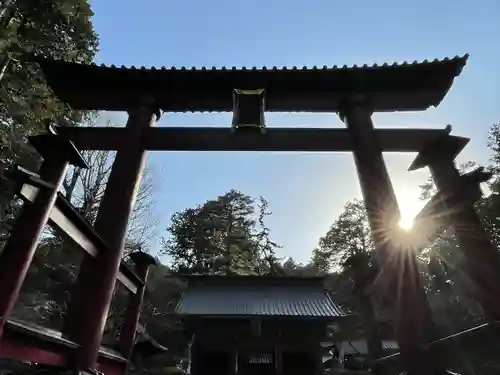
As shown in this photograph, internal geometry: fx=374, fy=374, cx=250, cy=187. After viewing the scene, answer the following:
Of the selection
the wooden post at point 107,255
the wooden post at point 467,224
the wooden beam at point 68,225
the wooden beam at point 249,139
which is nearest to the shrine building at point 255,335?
Answer: the wooden beam at point 249,139

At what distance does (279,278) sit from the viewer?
59.3ft

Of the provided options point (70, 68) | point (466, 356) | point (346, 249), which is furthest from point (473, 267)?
point (346, 249)

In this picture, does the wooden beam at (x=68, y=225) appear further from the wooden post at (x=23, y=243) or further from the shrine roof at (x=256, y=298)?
the shrine roof at (x=256, y=298)

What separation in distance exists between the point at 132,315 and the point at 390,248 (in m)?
4.11

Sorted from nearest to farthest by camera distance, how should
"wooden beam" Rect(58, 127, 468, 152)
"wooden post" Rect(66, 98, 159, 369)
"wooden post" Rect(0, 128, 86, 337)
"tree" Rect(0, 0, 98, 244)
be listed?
1. "wooden post" Rect(0, 128, 86, 337)
2. "wooden post" Rect(66, 98, 159, 369)
3. "wooden beam" Rect(58, 127, 468, 152)
4. "tree" Rect(0, 0, 98, 244)

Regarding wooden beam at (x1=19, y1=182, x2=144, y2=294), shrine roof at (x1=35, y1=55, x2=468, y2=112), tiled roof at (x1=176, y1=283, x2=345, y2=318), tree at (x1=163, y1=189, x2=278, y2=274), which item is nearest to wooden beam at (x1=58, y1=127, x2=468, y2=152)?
shrine roof at (x1=35, y1=55, x2=468, y2=112)

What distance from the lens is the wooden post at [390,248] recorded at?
4191 mm

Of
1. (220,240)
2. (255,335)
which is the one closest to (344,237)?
(220,240)

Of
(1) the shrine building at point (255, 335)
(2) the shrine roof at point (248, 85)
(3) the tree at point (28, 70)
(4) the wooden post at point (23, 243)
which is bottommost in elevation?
(4) the wooden post at point (23, 243)

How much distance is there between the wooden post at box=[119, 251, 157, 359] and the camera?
19.2 feet

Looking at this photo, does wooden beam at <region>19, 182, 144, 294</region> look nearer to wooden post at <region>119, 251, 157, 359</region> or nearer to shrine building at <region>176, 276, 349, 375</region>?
wooden post at <region>119, 251, 157, 359</region>

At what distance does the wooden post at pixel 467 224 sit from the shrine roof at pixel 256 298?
9.54 metres

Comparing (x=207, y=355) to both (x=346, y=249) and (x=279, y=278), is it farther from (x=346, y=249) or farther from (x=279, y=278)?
(x=346, y=249)

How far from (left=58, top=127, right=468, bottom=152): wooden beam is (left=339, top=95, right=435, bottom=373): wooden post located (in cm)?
25
